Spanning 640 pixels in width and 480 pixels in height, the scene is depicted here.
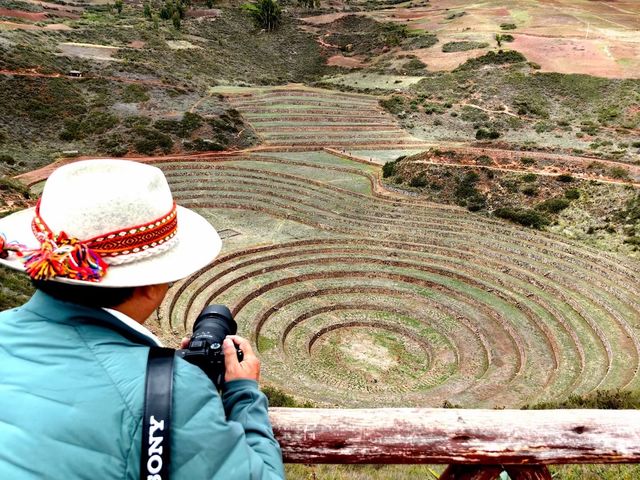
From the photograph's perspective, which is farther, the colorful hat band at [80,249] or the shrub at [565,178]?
the shrub at [565,178]

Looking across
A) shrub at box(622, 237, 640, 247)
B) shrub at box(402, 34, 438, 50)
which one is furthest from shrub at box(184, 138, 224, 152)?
shrub at box(402, 34, 438, 50)

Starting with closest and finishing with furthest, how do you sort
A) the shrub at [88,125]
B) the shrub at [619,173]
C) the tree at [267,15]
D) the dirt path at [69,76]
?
1. the shrub at [619,173]
2. the shrub at [88,125]
3. the dirt path at [69,76]
4. the tree at [267,15]

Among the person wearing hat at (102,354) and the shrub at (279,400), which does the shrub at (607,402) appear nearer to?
the shrub at (279,400)

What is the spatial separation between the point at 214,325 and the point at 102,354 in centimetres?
115

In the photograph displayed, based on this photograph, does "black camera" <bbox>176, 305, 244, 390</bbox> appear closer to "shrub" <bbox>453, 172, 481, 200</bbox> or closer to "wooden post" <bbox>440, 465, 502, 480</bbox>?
"wooden post" <bbox>440, 465, 502, 480</bbox>

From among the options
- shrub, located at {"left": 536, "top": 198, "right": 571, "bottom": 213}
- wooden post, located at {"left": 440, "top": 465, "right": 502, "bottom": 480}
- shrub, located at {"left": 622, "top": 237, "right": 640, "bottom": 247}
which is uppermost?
wooden post, located at {"left": 440, "top": 465, "right": 502, "bottom": 480}

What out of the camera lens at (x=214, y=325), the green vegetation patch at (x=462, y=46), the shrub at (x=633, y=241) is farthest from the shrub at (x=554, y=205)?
the green vegetation patch at (x=462, y=46)

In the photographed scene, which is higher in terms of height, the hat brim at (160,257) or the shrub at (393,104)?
the hat brim at (160,257)

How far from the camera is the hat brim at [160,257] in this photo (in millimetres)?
2479

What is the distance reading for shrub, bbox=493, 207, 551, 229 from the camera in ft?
102

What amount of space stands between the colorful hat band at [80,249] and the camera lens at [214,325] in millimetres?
657

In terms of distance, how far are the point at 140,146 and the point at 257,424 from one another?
44040 millimetres

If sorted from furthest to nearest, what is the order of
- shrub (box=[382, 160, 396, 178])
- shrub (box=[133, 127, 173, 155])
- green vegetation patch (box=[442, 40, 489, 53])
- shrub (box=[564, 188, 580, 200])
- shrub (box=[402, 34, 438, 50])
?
shrub (box=[402, 34, 438, 50]), green vegetation patch (box=[442, 40, 489, 53]), shrub (box=[133, 127, 173, 155]), shrub (box=[382, 160, 396, 178]), shrub (box=[564, 188, 580, 200])

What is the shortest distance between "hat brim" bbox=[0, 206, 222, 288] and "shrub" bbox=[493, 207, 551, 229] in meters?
30.8
